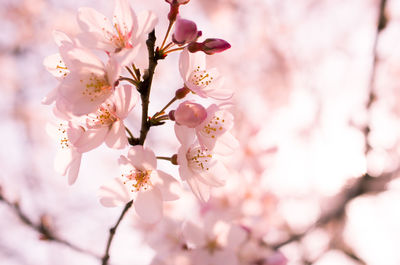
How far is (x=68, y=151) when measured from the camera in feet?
2.55

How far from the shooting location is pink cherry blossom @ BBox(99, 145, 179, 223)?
2.32 feet

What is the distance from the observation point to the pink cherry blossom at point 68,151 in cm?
69

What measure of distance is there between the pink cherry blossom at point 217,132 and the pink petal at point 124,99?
168mm

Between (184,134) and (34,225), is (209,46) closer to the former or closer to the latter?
(184,134)

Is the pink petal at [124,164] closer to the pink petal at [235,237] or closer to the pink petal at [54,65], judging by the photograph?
the pink petal at [54,65]

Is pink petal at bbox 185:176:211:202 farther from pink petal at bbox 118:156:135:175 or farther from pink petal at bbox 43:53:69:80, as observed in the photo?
pink petal at bbox 43:53:69:80

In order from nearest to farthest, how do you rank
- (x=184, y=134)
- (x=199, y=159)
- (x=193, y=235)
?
1. (x=184, y=134)
2. (x=199, y=159)
3. (x=193, y=235)

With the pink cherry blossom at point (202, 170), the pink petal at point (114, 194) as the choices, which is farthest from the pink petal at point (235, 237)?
the pink petal at point (114, 194)

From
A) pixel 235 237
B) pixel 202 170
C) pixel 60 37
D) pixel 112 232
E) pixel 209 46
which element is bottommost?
pixel 235 237

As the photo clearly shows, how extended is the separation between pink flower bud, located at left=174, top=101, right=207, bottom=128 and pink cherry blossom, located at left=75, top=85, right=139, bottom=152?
0.33 ft

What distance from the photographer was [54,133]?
87cm

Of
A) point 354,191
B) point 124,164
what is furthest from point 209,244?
point 354,191

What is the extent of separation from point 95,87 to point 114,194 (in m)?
0.26

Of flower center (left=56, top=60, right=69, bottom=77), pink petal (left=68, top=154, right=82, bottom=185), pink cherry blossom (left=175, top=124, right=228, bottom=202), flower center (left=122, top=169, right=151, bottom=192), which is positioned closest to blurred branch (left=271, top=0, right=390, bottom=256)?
pink cherry blossom (left=175, top=124, right=228, bottom=202)
